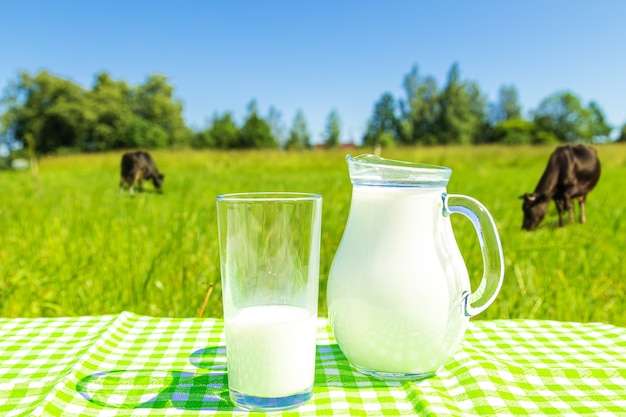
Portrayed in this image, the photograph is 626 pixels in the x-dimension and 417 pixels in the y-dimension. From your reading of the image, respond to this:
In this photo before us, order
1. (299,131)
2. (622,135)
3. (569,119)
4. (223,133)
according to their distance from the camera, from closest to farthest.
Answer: (622,135) → (569,119) → (223,133) → (299,131)

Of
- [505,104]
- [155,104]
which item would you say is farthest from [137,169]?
[505,104]

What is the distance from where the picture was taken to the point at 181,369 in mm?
957

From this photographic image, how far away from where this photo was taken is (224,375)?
3.04 feet

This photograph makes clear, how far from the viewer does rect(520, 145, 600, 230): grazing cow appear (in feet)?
4.50

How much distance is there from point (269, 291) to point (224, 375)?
20 cm

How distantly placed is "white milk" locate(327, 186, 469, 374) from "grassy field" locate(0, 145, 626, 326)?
32.5 inches

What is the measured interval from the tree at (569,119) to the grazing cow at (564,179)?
1.01 meters

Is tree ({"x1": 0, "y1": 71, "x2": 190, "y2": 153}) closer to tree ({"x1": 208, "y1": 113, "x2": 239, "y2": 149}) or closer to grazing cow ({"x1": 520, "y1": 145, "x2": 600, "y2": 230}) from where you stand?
grazing cow ({"x1": 520, "y1": 145, "x2": 600, "y2": 230})

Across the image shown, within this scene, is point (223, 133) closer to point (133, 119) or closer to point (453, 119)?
point (453, 119)

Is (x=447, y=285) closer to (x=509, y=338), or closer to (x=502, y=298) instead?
(x=509, y=338)

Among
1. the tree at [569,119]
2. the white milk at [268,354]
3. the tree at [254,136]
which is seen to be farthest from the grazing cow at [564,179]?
the tree at [254,136]

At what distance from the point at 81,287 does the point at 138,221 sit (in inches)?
18.8

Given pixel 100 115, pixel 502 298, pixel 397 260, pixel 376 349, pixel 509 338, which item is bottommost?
pixel 502 298

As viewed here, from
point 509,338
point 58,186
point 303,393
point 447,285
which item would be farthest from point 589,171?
point 58,186
